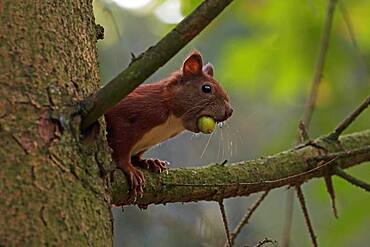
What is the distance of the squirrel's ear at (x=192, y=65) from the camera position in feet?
7.50

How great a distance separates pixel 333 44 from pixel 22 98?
2.09m

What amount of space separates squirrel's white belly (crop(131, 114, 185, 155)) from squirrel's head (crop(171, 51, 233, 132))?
2 cm

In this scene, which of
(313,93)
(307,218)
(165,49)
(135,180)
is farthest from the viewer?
(313,93)

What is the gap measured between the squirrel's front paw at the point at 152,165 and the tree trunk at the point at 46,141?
0.49 m

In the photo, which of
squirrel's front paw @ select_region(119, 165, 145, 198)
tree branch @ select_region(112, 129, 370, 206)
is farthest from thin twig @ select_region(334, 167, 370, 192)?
squirrel's front paw @ select_region(119, 165, 145, 198)

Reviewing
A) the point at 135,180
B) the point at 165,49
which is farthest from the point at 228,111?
the point at 165,49

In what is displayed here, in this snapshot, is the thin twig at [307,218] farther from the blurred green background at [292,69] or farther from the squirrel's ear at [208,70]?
the blurred green background at [292,69]

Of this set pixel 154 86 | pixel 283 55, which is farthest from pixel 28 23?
pixel 283 55

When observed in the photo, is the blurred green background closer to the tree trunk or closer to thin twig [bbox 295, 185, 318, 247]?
thin twig [bbox 295, 185, 318, 247]

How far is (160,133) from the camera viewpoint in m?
2.15

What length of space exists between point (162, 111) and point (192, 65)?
0.21 m

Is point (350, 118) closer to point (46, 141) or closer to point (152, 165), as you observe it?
point (152, 165)

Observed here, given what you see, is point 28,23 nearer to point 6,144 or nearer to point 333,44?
point 6,144

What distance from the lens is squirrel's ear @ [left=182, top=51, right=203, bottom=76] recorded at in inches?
90.0
